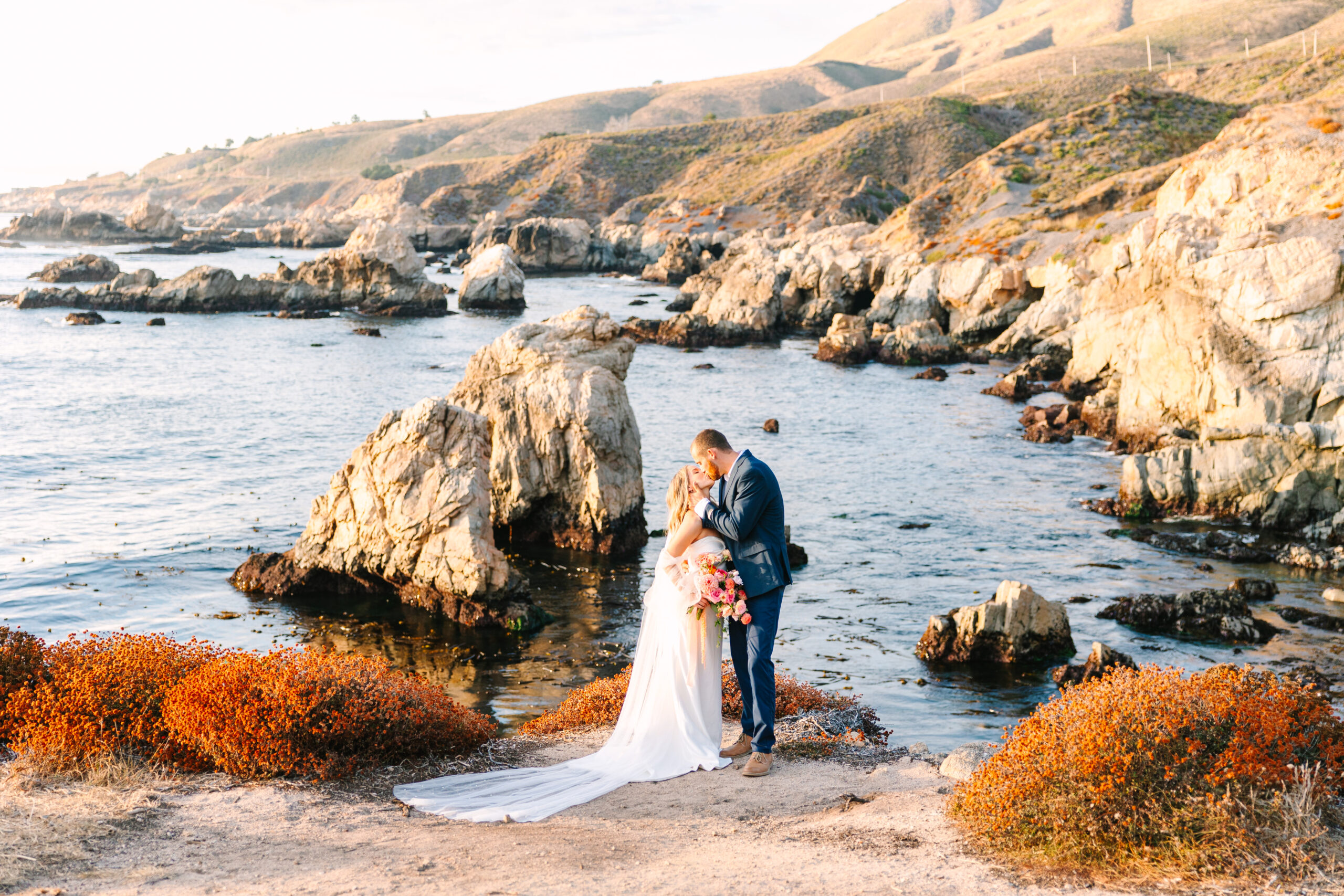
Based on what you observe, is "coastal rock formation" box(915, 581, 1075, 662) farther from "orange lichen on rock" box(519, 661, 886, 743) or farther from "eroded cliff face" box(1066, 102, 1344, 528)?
"eroded cliff face" box(1066, 102, 1344, 528)

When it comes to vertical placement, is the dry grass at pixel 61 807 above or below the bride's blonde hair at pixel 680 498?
below

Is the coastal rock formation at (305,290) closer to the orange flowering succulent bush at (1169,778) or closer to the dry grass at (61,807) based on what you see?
the dry grass at (61,807)

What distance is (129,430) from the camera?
3609 centimetres

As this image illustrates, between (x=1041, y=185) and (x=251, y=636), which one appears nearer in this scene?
(x=251, y=636)

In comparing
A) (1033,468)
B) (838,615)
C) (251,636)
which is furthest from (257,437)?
(1033,468)

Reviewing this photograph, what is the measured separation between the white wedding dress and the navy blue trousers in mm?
335

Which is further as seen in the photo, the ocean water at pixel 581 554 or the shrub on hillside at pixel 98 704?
the ocean water at pixel 581 554

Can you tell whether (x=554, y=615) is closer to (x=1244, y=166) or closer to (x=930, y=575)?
(x=930, y=575)

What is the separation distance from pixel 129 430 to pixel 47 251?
334ft

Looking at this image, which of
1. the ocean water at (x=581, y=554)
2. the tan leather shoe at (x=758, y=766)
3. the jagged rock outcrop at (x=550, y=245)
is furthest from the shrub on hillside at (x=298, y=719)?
the jagged rock outcrop at (x=550, y=245)

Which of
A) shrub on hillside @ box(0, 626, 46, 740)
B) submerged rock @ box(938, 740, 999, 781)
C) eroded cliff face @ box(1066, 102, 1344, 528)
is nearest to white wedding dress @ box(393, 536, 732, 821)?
submerged rock @ box(938, 740, 999, 781)

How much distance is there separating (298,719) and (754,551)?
4.79 m

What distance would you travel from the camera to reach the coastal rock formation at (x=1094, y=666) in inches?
637

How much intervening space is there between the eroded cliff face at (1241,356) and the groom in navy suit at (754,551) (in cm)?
1916
